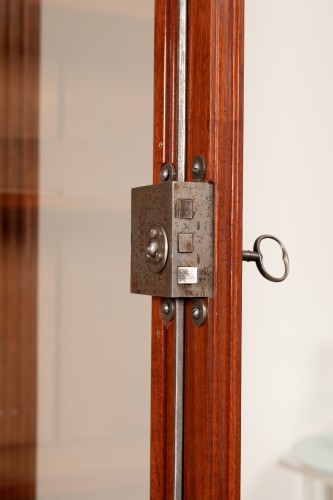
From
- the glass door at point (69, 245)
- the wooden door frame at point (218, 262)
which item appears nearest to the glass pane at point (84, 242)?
the glass door at point (69, 245)

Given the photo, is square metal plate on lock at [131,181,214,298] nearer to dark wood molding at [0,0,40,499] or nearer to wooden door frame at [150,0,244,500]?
wooden door frame at [150,0,244,500]

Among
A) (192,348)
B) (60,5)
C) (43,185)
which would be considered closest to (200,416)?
(192,348)

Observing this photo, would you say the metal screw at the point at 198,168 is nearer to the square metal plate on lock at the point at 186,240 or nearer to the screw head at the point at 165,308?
the square metal plate on lock at the point at 186,240

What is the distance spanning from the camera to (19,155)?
78 cm

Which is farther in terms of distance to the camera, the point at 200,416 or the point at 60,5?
the point at 60,5

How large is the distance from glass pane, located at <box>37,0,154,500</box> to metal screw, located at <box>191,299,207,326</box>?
0.40ft

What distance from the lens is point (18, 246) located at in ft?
2.59

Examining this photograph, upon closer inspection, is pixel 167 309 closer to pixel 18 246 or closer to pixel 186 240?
pixel 186 240

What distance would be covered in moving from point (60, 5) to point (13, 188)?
0.20 m

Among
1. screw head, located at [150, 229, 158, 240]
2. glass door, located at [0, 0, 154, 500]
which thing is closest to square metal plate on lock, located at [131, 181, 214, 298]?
screw head, located at [150, 229, 158, 240]

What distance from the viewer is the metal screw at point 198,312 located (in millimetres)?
664

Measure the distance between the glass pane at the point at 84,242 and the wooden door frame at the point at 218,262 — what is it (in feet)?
0.37

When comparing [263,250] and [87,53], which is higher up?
[87,53]

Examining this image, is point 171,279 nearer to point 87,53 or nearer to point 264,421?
point 264,421
